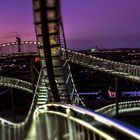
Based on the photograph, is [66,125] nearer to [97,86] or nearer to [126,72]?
[126,72]

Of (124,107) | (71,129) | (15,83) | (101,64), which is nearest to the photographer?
(71,129)

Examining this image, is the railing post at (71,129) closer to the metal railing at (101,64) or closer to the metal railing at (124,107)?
the metal railing at (101,64)

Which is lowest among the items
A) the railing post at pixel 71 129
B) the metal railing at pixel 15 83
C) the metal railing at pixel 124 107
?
the metal railing at pixel 124 107

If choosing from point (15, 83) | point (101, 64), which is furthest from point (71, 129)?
point (15, 83)

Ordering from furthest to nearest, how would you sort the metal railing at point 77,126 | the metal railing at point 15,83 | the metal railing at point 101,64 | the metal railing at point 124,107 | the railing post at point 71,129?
the metal railing at point 15,83, the metal railing at point 124,107, the metal railing at point 101,64, the railing post at point 71,129, the metal railing at point 77,126

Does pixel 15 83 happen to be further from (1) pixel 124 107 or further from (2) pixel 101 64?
(1) pixel 124 107

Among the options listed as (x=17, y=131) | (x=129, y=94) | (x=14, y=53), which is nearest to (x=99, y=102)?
(x=129, y=94)

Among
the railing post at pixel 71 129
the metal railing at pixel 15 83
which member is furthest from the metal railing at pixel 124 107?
the railing post at pixel 71 129

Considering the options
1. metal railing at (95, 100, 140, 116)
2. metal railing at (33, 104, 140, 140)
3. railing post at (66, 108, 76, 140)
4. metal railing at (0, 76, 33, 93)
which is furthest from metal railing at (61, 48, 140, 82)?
railing post at (66, 108, 76, 140)

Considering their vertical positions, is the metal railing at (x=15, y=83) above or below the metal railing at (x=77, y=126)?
below
